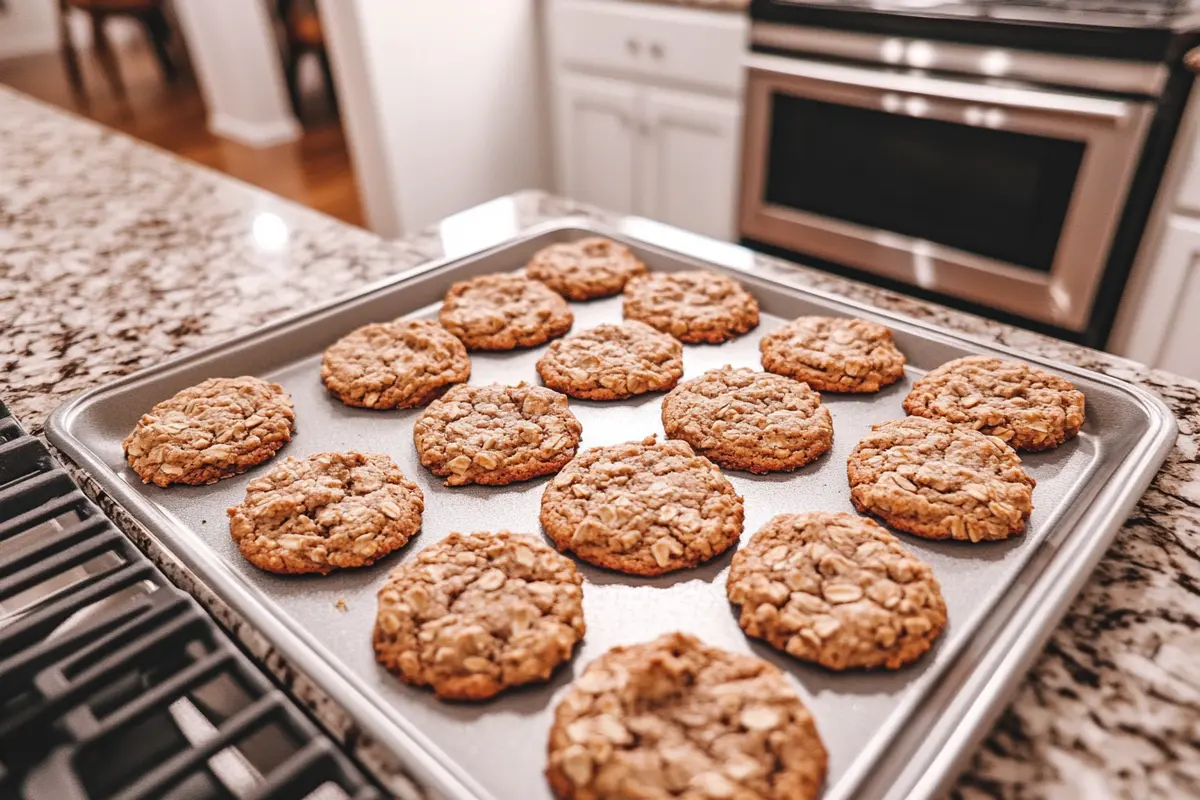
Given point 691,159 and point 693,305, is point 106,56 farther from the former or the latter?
point 693,305

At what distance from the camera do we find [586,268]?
4.23 feet

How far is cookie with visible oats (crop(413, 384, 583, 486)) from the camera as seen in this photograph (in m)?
0.93

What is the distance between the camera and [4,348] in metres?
1.08

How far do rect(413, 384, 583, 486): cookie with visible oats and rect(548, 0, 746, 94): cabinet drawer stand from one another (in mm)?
1603

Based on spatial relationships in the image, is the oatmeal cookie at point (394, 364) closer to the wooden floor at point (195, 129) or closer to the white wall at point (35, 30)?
the wooden floor at point (195, 129)

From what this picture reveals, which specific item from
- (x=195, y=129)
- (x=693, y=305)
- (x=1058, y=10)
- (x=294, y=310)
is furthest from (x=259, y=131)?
(x=693, y=305)

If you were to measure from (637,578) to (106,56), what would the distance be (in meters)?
6.37

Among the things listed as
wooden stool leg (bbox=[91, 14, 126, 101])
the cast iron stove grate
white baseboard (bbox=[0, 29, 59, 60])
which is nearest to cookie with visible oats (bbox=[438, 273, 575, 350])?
the cast iron stove grate

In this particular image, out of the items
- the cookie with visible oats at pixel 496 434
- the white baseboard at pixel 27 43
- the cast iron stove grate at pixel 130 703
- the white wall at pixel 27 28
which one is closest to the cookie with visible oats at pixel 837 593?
the cookie with visible oats at pixel 496 434

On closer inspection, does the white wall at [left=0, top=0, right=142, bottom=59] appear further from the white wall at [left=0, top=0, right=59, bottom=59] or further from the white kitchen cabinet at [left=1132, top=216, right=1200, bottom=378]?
the white kitchen cabinet at [left=1132, top=216, right=1200, bottom=378]

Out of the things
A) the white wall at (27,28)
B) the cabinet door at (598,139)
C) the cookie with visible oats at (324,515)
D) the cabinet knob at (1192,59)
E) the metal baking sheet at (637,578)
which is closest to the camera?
the metal baking sheet at (637,578)

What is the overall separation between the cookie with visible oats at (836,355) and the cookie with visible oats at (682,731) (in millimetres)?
494

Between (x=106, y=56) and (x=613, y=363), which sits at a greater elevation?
(x=613, y=363)

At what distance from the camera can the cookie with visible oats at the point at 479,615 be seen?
2.20ft
